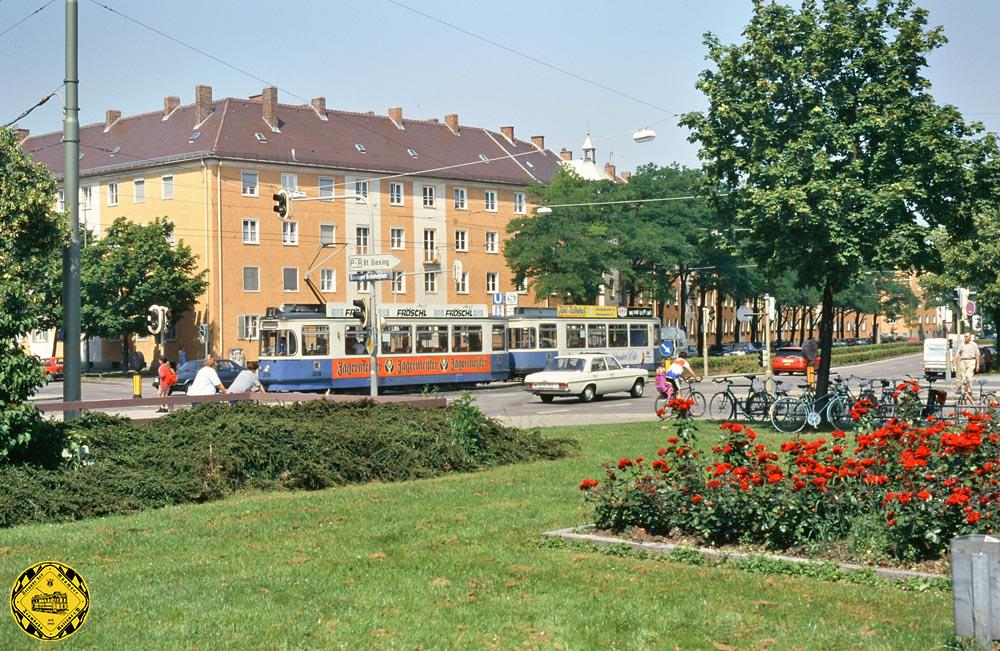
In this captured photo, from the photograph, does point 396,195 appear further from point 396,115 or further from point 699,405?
point 699,405

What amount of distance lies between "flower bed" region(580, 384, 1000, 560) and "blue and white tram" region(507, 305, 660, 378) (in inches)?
1455

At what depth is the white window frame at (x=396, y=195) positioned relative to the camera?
261 ft

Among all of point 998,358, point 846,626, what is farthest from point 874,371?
point 846,626

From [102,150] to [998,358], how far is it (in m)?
54.4

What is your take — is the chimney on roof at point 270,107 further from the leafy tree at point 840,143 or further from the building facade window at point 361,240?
the leafy tree at point 840,143

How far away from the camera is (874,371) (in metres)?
68.4

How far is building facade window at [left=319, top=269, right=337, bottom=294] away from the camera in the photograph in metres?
75.6

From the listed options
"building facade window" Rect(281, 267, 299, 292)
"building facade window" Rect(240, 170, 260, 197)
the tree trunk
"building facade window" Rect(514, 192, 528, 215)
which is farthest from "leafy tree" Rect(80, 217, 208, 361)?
the tree trunk

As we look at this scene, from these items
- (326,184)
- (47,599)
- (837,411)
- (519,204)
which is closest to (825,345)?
(837,411)

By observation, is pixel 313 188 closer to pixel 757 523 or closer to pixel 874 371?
pixel 874 371

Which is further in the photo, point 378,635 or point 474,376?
point 474,376

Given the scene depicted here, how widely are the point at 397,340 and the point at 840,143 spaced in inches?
914

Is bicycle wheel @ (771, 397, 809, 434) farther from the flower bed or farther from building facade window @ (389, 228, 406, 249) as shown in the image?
building facade window @ (389, 228, 406, 249)

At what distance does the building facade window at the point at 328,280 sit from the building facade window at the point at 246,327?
5315 millimetres
